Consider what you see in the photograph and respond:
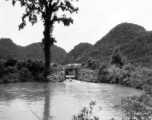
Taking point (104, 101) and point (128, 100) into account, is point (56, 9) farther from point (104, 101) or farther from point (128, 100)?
point (128, 100)

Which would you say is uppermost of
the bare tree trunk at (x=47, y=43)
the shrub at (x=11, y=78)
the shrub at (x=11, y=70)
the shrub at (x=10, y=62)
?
the bare tree trunk at (x=47, y=43)

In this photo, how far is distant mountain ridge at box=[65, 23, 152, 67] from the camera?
1715 inches

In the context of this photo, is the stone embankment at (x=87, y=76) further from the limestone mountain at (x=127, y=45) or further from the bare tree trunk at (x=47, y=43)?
the limestone mountain at (x=127, y=45)

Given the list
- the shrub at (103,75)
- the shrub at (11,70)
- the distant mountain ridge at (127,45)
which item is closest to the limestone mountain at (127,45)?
the distant mountain ridge at (127,45)

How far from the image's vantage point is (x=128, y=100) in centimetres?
503

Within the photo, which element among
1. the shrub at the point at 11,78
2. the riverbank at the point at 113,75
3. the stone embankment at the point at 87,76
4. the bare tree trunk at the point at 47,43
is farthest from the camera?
the stone embankment at the point at 87,76

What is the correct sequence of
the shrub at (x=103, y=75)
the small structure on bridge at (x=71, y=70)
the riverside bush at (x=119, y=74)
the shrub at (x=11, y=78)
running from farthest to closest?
the small structure on bridge at (x=71, y=70)
the shrub at (x=103, y=75)
the shrub at (x=11, y=78)
the riverside bush at (x=119, y=74)

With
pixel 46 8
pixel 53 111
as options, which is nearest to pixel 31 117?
pixel 53 111

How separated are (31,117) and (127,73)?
10.9 metres

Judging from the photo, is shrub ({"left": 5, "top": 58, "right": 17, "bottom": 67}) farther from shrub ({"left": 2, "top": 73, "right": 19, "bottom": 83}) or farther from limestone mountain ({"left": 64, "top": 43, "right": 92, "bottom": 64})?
limestone mountain ({"left": 64, "top": 43, "right": 92, "bottom": 64})

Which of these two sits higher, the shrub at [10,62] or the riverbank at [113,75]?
the shrub at [10,62]

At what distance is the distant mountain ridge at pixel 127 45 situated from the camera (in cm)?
4356

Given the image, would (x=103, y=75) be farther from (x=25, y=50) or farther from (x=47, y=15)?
(x=25, y=50)

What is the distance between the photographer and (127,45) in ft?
169
